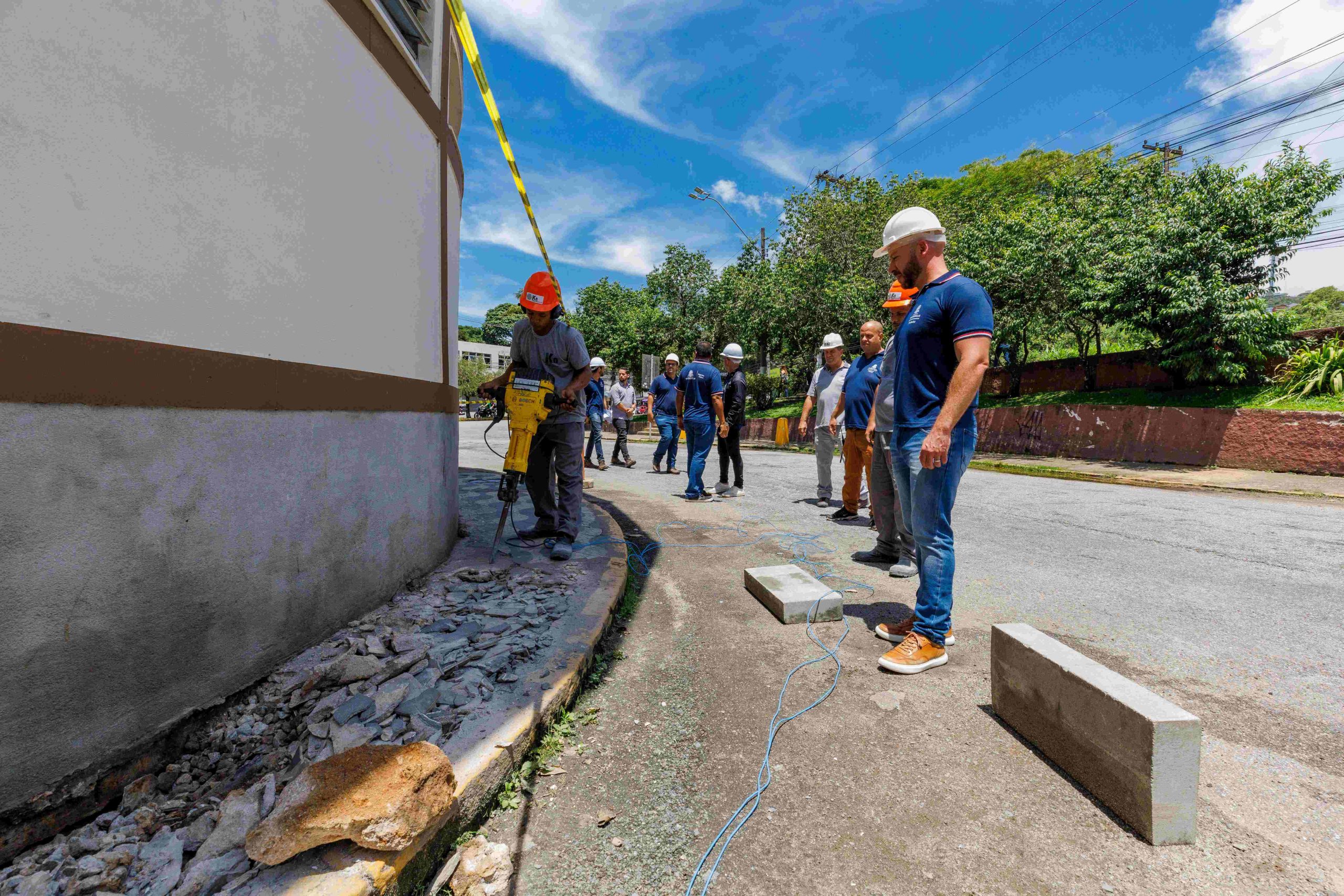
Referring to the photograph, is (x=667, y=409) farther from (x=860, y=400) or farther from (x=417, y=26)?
(x=417, y=26)

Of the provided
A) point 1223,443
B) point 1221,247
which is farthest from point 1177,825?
point 1221,247

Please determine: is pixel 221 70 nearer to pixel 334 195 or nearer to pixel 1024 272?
pixel 334 195

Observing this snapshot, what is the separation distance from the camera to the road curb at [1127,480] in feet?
27.9

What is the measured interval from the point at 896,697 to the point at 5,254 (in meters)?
3.31

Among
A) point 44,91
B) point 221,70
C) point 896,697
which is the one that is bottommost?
point 896,697

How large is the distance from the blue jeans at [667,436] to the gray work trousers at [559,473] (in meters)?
5.04

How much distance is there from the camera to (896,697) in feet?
8.69

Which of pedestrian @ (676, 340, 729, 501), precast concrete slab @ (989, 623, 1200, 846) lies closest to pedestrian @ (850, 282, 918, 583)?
precast concrete slab @ (989, 623, 1200, 846)

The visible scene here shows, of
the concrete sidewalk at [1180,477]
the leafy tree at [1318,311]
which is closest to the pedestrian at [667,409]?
the concrete sidewalk at [1180,477]

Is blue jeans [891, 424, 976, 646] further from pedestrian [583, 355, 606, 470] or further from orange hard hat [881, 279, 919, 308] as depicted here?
pedestrian [583, 355, 606, 470]

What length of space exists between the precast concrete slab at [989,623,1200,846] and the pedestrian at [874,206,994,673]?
1.56ft

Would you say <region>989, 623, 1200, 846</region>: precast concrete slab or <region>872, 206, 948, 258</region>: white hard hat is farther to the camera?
<region>872, 206, 948, 258</region>: white hard hat

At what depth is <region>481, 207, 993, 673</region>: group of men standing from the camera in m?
→ 2.83

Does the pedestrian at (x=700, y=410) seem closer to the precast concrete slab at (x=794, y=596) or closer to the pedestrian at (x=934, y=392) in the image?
the precast concrete slab at (x=794, y=596)
